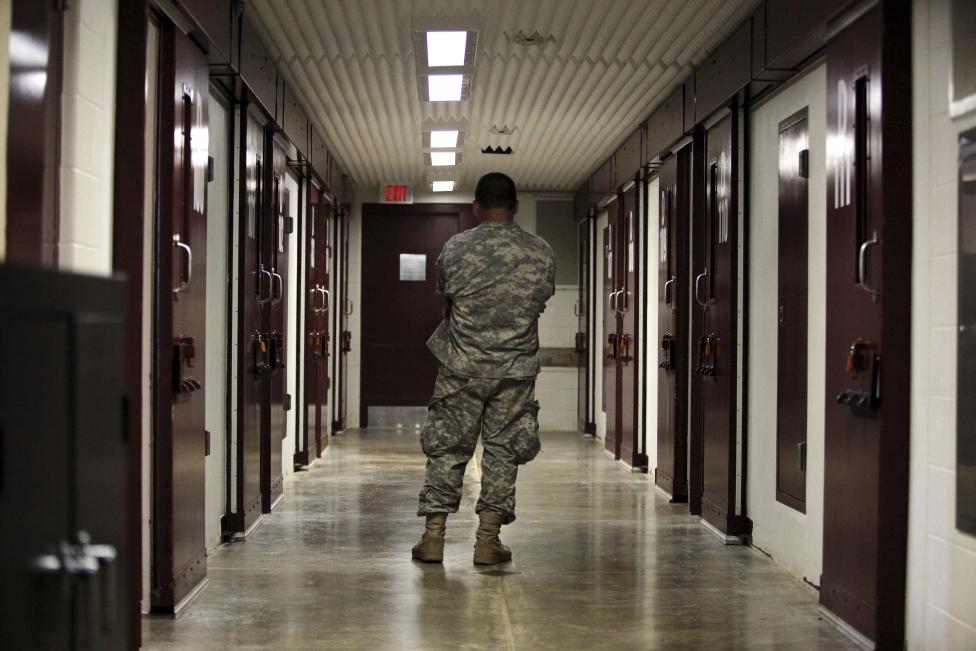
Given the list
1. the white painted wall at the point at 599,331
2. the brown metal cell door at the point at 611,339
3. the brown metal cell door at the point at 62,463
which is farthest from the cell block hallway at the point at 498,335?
the white painted wall at the point at 599,331

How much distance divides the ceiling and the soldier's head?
2.62ft

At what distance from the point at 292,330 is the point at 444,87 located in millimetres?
2301

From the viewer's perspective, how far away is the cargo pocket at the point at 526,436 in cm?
479

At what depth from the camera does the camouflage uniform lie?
4.70m

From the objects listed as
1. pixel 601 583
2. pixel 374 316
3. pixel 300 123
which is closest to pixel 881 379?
pixel 601 583

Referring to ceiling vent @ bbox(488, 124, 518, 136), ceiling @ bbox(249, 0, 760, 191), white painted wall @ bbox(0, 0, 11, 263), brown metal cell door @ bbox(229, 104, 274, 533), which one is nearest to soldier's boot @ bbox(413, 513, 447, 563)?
brown metal cell door @ bbox(229, 104, 274, 533)

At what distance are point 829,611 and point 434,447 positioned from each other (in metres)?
1.81

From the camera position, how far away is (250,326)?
18.6ft

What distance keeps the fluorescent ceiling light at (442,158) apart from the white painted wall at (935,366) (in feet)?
19.3

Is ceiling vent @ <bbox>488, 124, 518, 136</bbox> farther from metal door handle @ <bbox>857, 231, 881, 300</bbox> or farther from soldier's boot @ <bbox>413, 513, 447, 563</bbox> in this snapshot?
metal door handle @ <bbox>857, 231, 881, 300</bbox>

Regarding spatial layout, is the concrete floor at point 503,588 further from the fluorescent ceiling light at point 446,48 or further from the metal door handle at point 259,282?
the fluorescent ceiling light at point 446,48

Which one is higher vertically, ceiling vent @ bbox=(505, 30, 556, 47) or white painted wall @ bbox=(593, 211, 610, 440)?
ceiling vent @ bbox=(505, 30, 556, 47)

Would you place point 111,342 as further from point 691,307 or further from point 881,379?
point 691,307

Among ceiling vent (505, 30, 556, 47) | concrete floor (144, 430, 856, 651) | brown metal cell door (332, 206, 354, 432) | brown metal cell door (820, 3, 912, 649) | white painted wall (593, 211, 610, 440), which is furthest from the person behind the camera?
brown metal cell door (332, 206, 354, 432)
